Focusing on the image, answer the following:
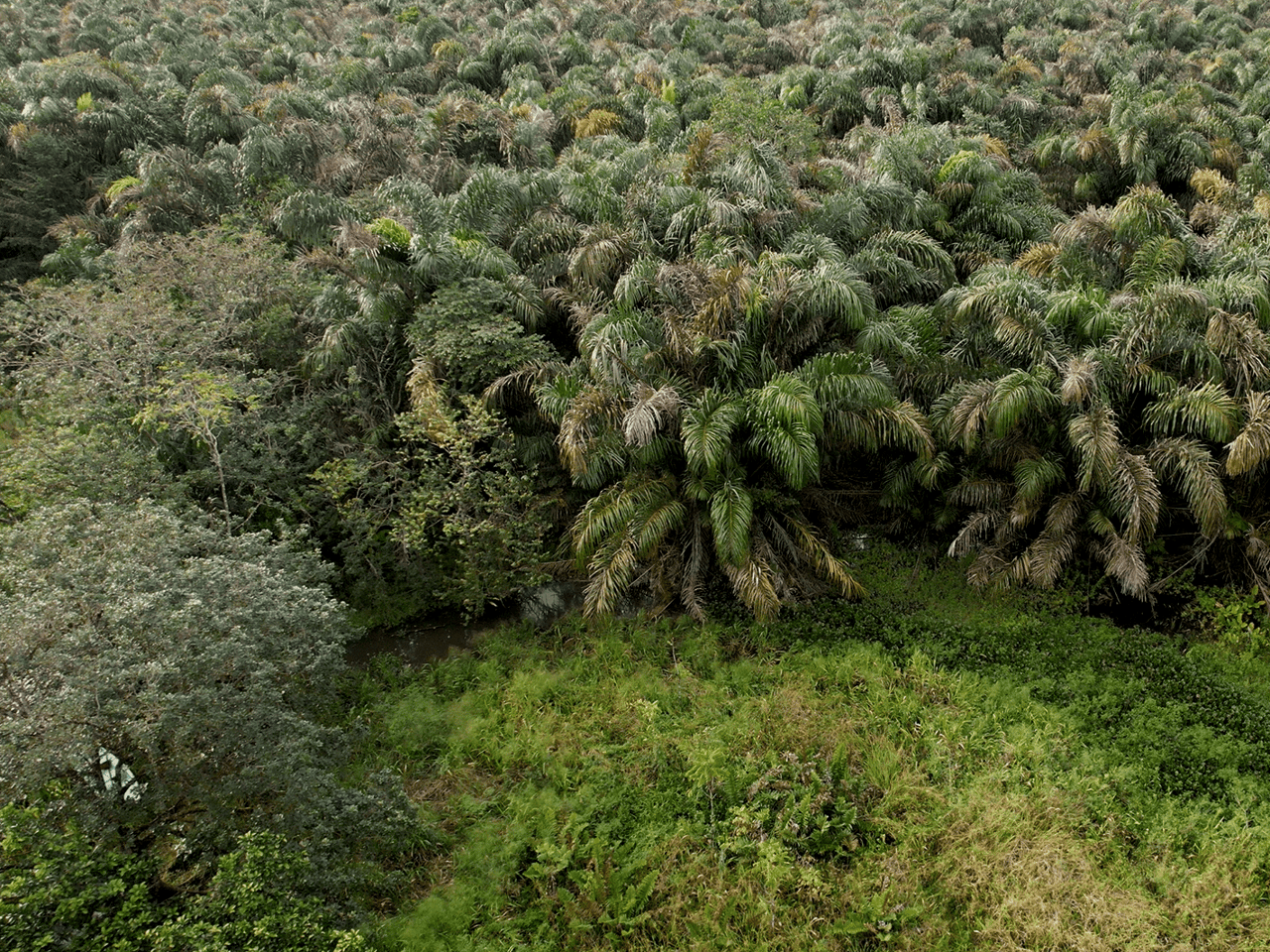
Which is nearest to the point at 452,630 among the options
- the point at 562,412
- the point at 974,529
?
the point at 562,412

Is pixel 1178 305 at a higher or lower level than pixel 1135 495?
higher

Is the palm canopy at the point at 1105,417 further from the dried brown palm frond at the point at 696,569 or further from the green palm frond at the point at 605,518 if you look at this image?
the green palm frond at the point at 605,518

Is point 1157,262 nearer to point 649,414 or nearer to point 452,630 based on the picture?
point 649,414

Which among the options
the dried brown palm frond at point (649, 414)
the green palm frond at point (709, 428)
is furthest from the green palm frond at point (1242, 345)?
the dried brown palm frond at point (649, 414)

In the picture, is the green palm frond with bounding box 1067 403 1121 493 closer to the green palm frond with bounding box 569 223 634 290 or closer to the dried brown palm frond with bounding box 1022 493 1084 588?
the dried brown palm frond with bounding box 1022 493 1084 588

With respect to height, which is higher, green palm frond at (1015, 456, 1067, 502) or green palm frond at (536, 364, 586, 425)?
green palm frond at (536, 364, 586, 425)

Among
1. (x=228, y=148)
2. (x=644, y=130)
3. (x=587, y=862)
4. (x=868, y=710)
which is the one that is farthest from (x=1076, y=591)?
(x=228, y=148)

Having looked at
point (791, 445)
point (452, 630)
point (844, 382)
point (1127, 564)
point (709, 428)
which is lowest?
point (452, 630)

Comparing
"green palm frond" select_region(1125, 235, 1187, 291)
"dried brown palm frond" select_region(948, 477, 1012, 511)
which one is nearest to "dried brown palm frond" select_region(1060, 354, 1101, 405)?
"dried brown palm frond" select_region(948, 477, 1012, 511)

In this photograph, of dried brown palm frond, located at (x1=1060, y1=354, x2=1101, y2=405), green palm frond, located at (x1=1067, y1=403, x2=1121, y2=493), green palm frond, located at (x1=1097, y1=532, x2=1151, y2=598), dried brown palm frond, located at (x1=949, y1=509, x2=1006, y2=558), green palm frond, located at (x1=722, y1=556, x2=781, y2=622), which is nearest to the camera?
green palm frond, located at (x1=1067, y1=403, x2=1121, y2=493)
